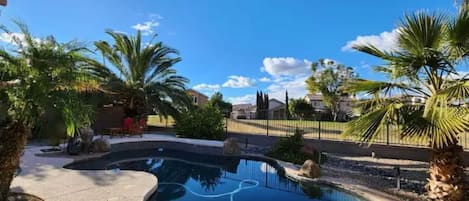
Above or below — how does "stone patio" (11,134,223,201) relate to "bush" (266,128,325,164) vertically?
below

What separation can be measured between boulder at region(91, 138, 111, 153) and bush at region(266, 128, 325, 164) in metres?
6.15

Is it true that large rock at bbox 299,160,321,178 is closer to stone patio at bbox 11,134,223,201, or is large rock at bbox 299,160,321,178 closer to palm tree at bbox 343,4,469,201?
palm tree at bbox 343,4,469,201

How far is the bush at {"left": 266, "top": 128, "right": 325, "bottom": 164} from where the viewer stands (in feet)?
37.3

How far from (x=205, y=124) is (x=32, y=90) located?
11699 millimetres

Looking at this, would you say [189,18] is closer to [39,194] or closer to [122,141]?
[122,141]

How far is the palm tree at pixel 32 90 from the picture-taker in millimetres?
4309

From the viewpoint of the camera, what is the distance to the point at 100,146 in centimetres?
1180

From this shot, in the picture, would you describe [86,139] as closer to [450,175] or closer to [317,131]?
[317,131]

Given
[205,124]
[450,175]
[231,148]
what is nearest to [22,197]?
[450,175]

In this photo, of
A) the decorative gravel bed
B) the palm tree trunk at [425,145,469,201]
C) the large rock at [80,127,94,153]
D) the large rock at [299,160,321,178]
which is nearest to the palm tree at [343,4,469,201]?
the palm tree trunk at [425,145,469,201]

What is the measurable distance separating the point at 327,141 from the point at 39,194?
10.4 metres

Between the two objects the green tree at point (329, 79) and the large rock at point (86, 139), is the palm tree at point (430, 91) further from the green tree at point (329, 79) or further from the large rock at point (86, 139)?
the green tree at point (329, 79)

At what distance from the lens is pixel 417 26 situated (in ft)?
17.1

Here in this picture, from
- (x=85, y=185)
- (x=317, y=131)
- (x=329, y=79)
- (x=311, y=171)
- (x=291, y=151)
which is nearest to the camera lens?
(x=85, y=185)
